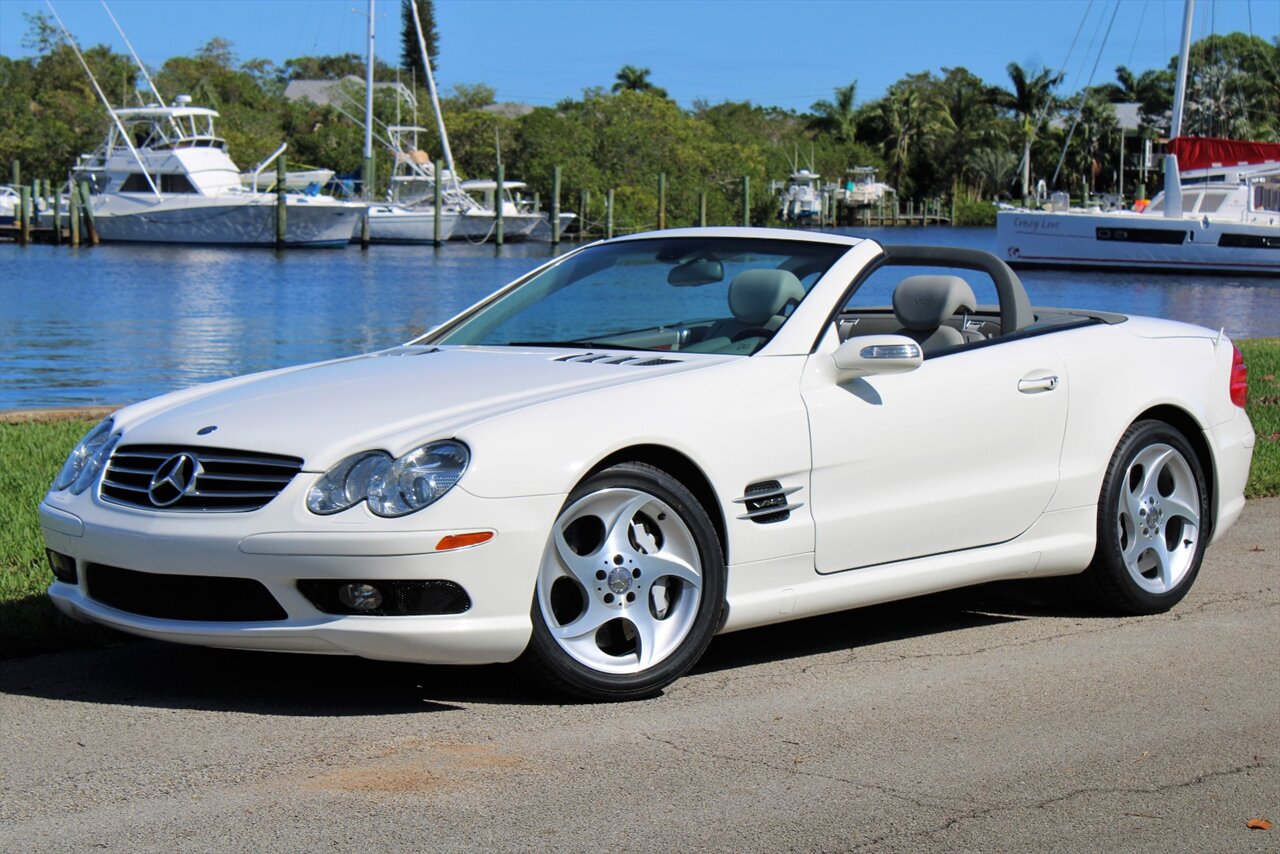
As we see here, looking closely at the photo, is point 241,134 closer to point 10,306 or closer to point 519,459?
point 10,306

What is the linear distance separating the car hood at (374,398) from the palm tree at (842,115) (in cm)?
12506

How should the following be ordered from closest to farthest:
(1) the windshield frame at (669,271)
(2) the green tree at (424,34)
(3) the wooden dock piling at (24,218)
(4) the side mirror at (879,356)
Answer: (4) the side mirror at (879,356) < (1) the windshield frame at (669,271) < (3) the wooden dock piling at (24,218) < (2) the green tree at (424,34)

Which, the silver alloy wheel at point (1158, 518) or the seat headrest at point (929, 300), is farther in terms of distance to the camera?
the silver alloy wheel at point (1158, 518)

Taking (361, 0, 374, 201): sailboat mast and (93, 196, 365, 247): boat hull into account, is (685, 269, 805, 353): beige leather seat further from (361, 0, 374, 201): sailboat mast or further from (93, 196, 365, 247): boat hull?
(361, 0, 374, 201): sailboat mast

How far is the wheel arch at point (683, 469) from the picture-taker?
495 centimetres

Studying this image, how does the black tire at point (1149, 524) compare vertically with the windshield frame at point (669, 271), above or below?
below

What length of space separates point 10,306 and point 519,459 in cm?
3043

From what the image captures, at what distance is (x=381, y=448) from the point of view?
464 centimetres

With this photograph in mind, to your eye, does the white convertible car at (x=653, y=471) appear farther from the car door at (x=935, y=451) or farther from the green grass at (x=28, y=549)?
the green grass at (x=28, y=549)

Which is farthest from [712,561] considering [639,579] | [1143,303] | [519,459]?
[1143,303]

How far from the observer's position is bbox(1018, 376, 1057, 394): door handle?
6.00 m

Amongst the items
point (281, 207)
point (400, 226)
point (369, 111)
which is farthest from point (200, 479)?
point (400, 226)

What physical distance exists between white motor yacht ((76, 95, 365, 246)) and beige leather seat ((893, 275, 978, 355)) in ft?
191

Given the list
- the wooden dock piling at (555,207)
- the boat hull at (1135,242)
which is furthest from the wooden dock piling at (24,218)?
the boat hull at (1135,242)
